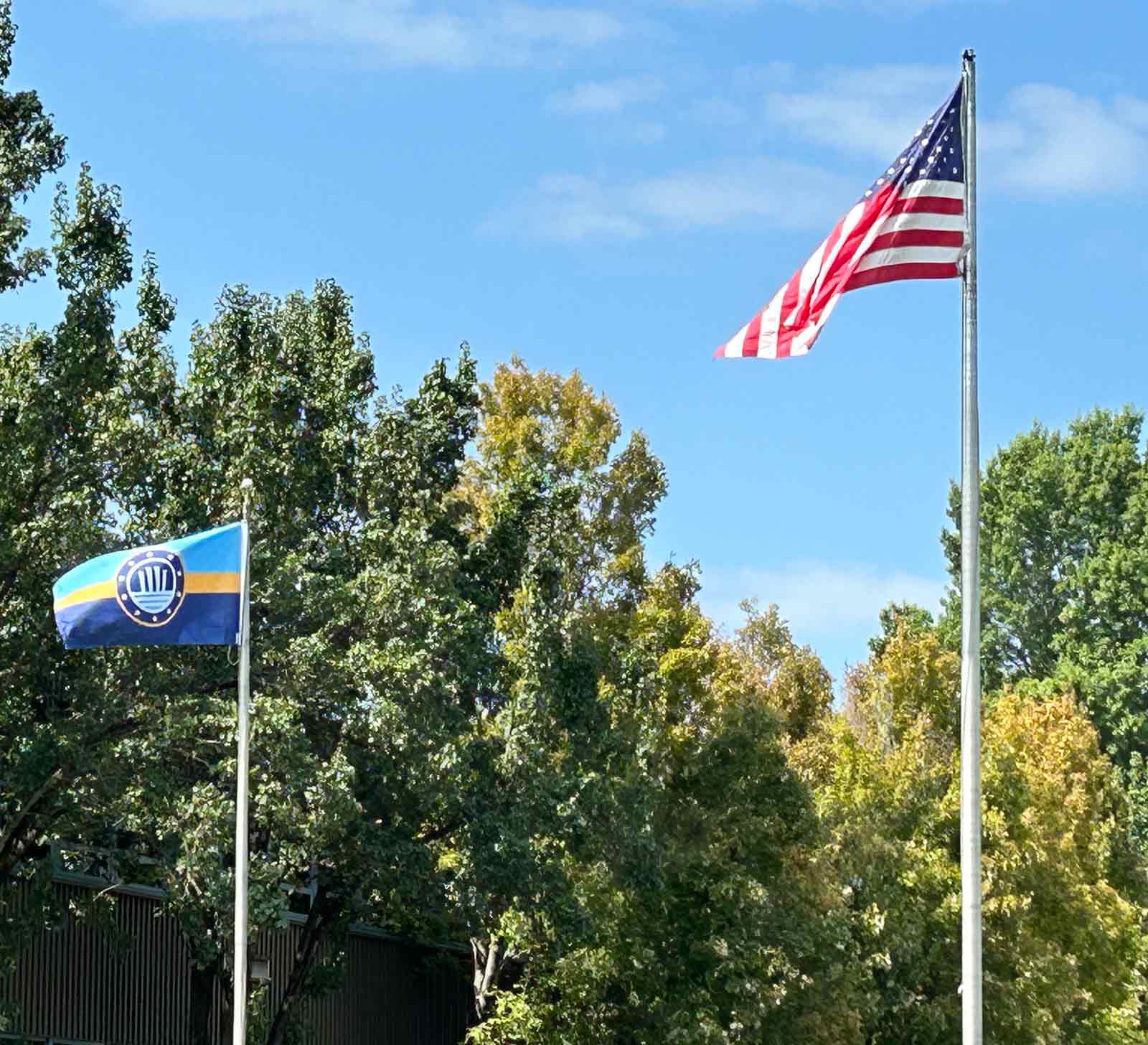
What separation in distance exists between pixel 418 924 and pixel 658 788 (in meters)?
6.18

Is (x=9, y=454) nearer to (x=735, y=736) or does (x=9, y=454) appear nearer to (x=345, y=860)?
(x=345, y=860)

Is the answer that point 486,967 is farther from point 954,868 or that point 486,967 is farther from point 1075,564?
point 1075,564

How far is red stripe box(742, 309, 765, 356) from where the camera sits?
17.4 m

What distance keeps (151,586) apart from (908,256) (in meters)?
Result: 9.27

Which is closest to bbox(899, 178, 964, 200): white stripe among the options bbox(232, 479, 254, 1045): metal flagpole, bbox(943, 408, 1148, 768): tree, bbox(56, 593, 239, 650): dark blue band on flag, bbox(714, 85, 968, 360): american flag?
bbox(714, 85, 968, 360): american flag

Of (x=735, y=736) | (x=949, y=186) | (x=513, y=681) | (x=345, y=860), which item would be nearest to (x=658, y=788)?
(x=735, y=736)

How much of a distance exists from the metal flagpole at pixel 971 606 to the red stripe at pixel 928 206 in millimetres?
147

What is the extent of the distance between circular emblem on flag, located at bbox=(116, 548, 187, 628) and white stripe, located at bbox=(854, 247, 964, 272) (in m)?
9.05

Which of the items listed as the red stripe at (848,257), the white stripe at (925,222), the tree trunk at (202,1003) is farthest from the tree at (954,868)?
the red stripe at (848,257)

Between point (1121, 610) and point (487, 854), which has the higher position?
point (1121, 610)

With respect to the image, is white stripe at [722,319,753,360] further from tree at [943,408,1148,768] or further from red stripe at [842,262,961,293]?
tree at [943,408,1148,768]

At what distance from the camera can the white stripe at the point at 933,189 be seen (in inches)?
693

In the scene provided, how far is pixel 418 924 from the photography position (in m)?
38.7

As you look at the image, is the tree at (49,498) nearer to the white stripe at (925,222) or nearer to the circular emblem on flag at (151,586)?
the circular emblem on flag at (151,586)
